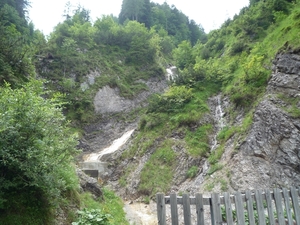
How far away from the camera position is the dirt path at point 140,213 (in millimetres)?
10834

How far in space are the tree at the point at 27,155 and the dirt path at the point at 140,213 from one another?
5.24 meters

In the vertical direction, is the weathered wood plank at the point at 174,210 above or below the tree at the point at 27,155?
below

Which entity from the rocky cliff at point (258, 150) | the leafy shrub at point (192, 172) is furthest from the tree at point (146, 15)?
the leafy shrub at point (192, 172)

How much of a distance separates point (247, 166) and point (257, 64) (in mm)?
7838

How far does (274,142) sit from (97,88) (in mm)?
27321

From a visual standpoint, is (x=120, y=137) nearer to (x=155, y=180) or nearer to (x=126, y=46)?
(x=155, y=180)

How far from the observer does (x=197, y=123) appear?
17.0 m

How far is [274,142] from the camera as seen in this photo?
39.2 ft

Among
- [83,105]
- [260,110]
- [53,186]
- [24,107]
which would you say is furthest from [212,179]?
[83,105]

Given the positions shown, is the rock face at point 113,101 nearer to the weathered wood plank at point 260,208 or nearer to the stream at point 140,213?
the stream at point 140,213

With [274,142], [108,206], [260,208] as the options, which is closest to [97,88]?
[108,206]

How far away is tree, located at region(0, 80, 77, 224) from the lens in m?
5.11

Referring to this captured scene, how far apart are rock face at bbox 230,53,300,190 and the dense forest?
3.93 ft

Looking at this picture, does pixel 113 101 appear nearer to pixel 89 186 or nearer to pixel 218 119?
pixel 218 119
